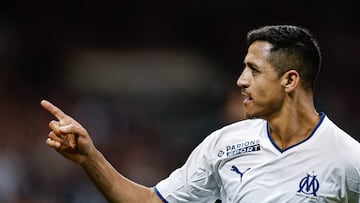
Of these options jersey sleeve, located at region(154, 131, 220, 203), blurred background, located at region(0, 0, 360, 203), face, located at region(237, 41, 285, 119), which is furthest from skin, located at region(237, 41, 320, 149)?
blurred background, located at region(0, 0, 360, 203)

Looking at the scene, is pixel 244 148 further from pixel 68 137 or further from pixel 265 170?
pixel 68 137

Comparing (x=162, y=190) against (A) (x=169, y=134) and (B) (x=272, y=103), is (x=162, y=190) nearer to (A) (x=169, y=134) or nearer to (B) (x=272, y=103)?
(B) (x=272, y=103)

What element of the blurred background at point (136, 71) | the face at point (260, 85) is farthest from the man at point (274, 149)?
the blurred background at point (136, 71)

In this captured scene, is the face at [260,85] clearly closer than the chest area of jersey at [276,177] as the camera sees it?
No

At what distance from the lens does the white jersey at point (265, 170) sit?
12.5ft

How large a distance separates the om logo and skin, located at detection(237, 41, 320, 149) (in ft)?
0.65

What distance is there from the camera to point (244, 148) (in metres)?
3.99

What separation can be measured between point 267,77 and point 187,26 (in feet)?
25.2

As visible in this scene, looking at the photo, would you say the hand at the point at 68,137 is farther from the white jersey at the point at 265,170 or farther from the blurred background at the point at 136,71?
the blurred background at the point at 136,71

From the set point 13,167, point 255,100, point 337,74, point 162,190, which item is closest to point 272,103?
point 255,100

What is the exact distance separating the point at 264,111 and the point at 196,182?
464 mm

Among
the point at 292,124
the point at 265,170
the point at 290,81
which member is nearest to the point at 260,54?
the point at 290,81

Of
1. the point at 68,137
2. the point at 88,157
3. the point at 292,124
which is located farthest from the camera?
the point at 292,124

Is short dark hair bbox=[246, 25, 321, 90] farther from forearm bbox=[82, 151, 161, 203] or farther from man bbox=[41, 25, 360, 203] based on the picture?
forearm bbox=[82, 151, 161, 203]
